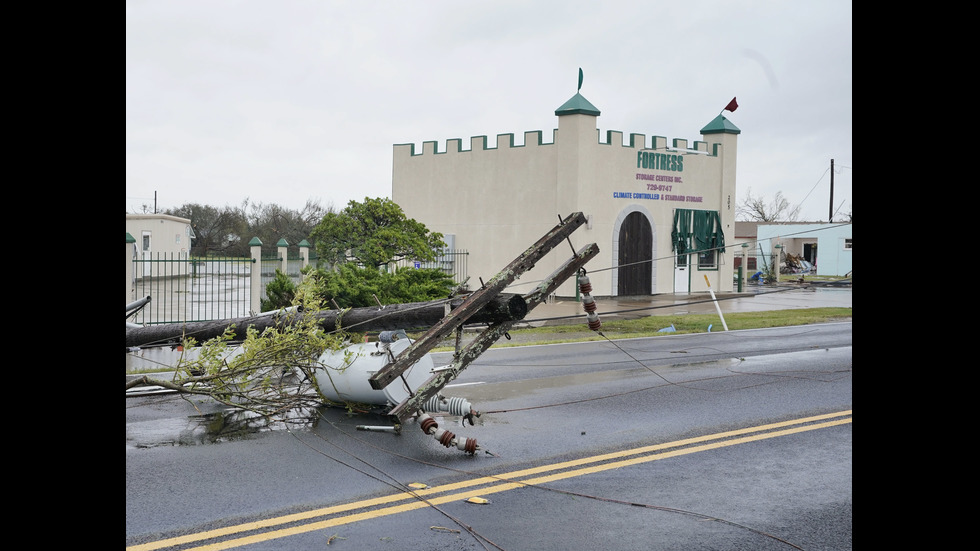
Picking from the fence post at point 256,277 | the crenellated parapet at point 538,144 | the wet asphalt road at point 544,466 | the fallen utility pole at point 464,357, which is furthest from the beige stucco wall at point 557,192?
the fallen utility pole at point 464,357

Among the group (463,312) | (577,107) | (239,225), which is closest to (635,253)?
(577,107)

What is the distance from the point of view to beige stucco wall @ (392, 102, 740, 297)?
26609 millimetres

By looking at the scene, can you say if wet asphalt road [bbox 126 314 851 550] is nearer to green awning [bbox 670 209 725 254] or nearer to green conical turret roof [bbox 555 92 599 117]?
green conical turret roof [bbox 555 92 599 117]

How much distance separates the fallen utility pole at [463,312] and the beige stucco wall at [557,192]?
58.7 ft

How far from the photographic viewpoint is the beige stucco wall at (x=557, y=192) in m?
26.6

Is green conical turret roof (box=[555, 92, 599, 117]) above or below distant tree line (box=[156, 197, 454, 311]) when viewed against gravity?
above

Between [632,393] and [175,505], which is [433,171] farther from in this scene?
A: [175,505]

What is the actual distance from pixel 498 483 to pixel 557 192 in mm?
21328

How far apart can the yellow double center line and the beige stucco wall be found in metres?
17.9

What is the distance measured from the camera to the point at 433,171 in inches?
1158

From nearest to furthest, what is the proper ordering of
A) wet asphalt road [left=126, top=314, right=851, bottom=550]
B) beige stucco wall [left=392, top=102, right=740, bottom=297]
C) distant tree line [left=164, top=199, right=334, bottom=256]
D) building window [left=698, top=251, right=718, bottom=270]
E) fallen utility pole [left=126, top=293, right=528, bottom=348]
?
1. wet asphalt road [left=126, top=314, right=851, bottom=550]
2. fallen utility pole [left=126, top=293, right=528, bottom=348]
3. beige stucco wall [left=392, top=102, right=740, bottom=297]
4. building window [left=698, top=251, right=718, bottom=270]
5. distant tree line [left=164, top=199, right=334, bottom=256]

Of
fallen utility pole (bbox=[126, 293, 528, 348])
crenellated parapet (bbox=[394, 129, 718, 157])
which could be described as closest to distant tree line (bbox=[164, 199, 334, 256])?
crenellated parapet (bbox=[394, 129, 718, 157])

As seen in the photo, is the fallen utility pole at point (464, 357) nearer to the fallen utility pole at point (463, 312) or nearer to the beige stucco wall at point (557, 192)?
the fallen utility pole at point (463, 312)
